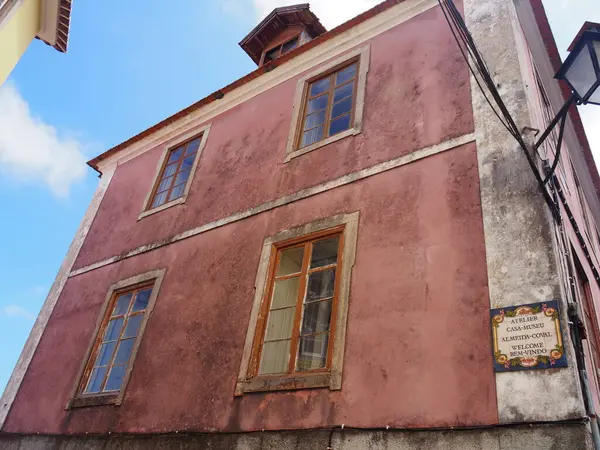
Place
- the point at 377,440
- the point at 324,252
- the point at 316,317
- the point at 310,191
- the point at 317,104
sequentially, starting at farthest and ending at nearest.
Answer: the point at 317,104
the point at 310,191
the point at 324,252
the point at 316,317
the point at 377,440

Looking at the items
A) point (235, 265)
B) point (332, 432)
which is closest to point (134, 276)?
point (235, 265)

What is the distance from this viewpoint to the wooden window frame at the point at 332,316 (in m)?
5.13

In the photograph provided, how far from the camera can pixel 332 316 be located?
5.47m

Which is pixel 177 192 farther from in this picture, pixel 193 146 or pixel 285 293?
pixel 285 293

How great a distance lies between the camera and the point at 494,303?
438 centimetres

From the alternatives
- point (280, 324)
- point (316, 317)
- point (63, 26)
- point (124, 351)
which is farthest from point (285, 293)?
point (63, 26)

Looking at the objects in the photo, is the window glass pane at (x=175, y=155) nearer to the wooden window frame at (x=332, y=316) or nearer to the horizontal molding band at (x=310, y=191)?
the horizontal molding band at (x=310, y=191)

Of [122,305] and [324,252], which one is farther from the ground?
[324,252]

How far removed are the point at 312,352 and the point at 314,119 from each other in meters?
3.92

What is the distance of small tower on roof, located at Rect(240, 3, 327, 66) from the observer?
1037cm

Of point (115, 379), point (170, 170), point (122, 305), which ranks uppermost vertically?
point (170, 170)

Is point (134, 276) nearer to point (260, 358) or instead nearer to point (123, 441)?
point (123, 441)

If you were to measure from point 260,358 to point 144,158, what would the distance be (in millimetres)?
6545

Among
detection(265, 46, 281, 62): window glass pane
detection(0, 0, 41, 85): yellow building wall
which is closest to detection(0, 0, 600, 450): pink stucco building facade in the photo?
detection(265, 46, 281, 62): window glass pane
